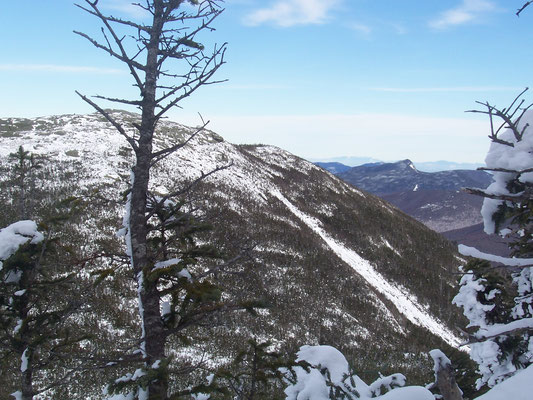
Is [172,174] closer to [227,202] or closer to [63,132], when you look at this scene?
[227,202]

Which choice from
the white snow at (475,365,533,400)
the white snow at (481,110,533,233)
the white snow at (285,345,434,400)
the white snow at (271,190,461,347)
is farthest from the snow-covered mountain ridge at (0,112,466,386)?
the white snow at (475,365,533,400)

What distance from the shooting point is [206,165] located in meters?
37.6

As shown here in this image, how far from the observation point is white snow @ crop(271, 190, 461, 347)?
25625mm

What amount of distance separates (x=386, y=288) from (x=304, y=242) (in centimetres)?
812

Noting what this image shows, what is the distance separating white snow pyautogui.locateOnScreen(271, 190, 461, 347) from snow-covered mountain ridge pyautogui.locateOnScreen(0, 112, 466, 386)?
0.15 metres

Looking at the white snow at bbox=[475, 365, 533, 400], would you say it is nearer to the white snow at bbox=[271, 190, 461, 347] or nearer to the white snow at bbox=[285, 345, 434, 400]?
the white snow at bbox=[285, 345, 434, 400]

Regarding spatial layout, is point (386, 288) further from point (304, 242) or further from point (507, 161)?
point (507, 161)

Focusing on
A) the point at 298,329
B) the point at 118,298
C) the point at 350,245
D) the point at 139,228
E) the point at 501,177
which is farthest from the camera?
the point at 350,245

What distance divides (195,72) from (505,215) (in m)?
3.98

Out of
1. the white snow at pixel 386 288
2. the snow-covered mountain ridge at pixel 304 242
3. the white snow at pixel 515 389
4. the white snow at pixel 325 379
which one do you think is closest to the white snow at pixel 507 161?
the white snow at pixel 515 389

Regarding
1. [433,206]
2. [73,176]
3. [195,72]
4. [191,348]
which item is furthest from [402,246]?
[433,206]

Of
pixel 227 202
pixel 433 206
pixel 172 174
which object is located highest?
pixel 172 174

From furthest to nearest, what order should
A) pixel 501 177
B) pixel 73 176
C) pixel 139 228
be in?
pixel 73 176
pixel 139 228
pixel 501 177

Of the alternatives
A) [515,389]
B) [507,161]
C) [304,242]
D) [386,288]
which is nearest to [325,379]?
[515,389]
